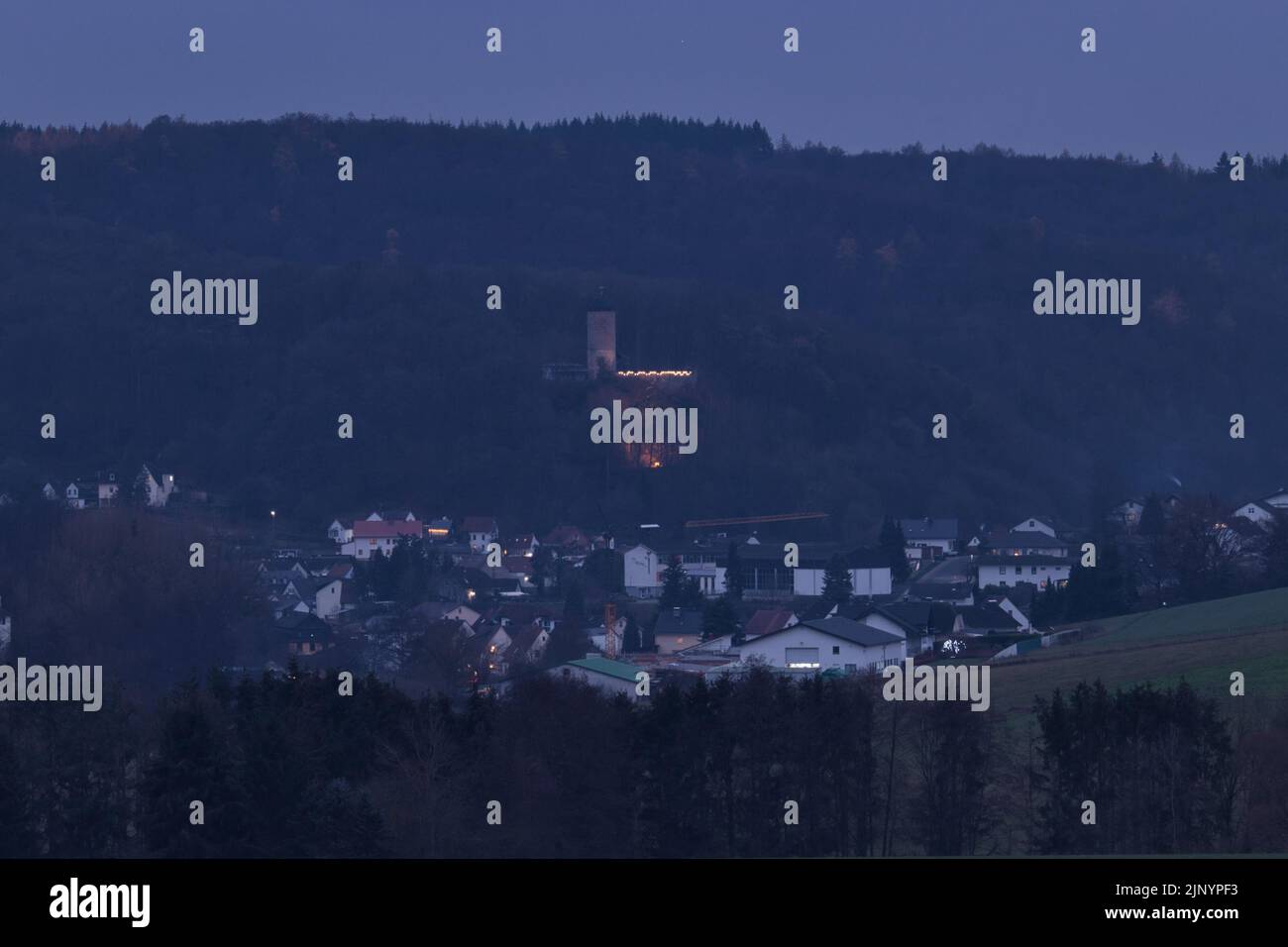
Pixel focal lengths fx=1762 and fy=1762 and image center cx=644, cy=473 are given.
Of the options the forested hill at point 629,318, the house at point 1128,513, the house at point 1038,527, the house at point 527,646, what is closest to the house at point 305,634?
the house at point 527,646

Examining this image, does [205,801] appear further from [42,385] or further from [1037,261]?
[1037,261]

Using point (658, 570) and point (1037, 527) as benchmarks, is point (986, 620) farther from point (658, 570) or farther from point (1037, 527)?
point (1037, 527)

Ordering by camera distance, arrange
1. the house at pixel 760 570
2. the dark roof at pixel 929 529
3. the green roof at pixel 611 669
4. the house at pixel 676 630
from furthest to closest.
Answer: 1. the dark roof at pixel 929 529
2. the house at pixel 760 570
3. the house at pixel 676 630
4. the green roof at pixel 611 669

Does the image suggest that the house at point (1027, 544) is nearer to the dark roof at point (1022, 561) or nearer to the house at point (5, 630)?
the dark roof at point (1022, 561)

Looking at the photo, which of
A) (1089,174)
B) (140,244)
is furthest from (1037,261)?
(140,244)

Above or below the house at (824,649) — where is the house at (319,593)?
above

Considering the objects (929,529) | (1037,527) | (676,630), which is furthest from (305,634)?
(1037,527)

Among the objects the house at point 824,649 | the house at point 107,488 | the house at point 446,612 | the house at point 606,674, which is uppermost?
the house at point 107,488
